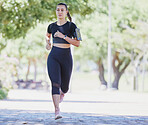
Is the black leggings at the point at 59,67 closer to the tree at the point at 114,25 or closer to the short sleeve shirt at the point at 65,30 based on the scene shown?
the short sleeve shirt at the point at 65,30

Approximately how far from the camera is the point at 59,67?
7.55 metres

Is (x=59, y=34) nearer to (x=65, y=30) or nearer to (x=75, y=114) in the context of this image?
(x=65, y=30)

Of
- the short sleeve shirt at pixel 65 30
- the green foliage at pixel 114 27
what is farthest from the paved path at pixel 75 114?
A: the green foliage at pixel 114 27

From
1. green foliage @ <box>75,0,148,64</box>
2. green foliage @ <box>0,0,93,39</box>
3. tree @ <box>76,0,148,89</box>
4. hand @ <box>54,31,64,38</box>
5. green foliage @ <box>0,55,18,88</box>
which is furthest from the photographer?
tree @ <box>76,0,148,89</box>

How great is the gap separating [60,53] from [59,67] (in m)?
0.25

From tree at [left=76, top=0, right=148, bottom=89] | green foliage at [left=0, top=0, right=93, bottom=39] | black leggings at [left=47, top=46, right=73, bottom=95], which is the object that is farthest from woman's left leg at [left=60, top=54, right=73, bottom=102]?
tree at [left=76, top=0, right=148, bottom=89]

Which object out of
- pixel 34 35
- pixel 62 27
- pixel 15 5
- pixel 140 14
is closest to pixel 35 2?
pixel 15 5

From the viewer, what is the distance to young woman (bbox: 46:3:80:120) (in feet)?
24.5

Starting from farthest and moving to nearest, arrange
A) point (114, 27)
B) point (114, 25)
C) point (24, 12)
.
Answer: point (114, 27) < point (114, 25) < point (24, 12)

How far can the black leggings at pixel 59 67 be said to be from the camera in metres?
7.48

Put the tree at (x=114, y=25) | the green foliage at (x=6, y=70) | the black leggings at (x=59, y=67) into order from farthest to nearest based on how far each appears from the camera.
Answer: the tree at (x=114, y=25) → the green foliage at (x=6, y=70) → the black leggings at (x=59, y=67)

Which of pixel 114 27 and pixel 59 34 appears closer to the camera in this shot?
pixel 59 34

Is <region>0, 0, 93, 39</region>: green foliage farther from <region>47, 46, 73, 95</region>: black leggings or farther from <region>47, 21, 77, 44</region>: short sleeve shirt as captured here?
<region>47, 46, 73, 95</region>: black leggings

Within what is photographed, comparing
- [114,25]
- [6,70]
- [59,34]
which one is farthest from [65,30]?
[114,25]
